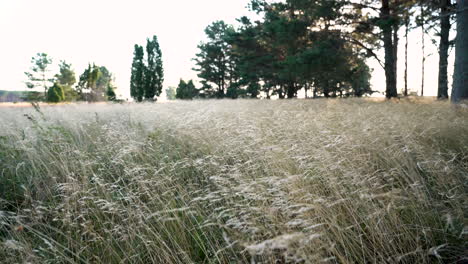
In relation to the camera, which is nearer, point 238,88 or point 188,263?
point 188,263

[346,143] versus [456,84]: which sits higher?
[456,84]

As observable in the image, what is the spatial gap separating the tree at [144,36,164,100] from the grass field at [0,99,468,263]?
29962mm

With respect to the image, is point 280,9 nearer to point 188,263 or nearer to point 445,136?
point 445,136

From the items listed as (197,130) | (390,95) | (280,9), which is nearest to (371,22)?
(390,95)

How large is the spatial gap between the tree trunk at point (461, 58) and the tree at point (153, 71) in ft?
102

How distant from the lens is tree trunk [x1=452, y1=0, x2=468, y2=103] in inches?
255

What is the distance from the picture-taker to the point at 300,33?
41.4 feet

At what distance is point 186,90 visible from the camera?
3822 centimetres

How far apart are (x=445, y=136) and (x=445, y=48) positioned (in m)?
10.1

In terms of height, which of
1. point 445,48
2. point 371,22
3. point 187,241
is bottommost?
point 187,241

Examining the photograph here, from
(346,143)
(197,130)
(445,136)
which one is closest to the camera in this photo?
(346,143)

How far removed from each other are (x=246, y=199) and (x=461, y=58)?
305 inches

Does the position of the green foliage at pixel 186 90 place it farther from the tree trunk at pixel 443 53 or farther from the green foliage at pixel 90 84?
the tree trunk at pixel 443 53

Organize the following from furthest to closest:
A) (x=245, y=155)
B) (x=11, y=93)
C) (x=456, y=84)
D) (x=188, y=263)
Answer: (x=11, y=93)
(x=456, y=84)
(x=245, y=155)
(x=188, y=263)
